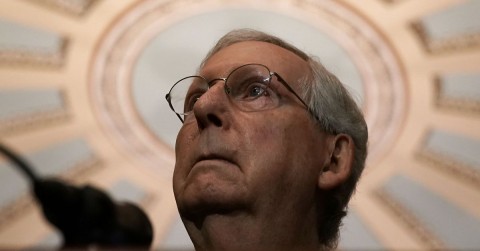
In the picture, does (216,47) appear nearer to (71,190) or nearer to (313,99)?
(313,99)

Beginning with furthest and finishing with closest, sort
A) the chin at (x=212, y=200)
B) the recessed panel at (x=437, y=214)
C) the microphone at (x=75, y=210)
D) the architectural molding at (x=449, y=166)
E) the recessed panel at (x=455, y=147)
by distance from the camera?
the recessed panel at (x=437, y=214) < the architectural molding at (x=449, y=166) < the recessed panel at (x=455, y=147) < the chin at (x=212, y=200) < the microphone at (x=75, y=210)

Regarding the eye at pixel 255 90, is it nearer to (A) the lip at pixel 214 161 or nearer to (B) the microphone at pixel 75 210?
(A) the lip at pixel 214 161

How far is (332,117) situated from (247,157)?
1.05 ft

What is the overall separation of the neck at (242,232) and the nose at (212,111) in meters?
0.22

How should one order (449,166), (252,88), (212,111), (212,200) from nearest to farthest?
(212,200)
(212,111)
(252,88)
(449,166)

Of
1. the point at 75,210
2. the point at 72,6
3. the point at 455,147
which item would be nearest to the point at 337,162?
the point at 75,210

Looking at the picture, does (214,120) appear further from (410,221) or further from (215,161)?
(410,221)

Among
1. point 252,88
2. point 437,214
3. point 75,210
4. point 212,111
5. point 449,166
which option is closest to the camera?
point 75,210

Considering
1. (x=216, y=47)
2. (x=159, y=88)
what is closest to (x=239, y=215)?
(x=216, y=47)

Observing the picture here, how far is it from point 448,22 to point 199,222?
5.60m

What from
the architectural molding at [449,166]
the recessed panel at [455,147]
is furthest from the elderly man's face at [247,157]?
the architectural molding at [449,166]

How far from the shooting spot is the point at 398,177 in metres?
8.05

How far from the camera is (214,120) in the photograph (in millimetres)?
1521

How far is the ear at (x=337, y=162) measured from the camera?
62.9 inches
